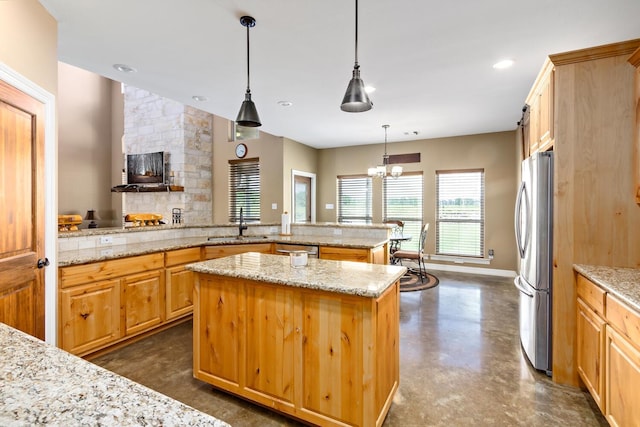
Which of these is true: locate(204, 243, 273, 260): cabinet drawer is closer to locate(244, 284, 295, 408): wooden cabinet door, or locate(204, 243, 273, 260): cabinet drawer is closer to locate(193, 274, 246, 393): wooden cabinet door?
locate(193, 274, 246, 393): wooden cabinet door

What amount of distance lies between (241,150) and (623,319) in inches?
238

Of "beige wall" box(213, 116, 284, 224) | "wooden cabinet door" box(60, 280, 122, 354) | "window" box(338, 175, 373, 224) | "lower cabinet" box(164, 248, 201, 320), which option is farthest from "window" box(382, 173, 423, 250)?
"wooden cabinet door" box(60, 280, 122, 354)

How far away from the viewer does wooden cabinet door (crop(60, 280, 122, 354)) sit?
2.37 metres

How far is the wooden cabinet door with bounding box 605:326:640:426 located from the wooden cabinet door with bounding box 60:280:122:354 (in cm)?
354

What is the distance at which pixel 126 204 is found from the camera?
6.91 m

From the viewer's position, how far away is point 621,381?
5.14 feet

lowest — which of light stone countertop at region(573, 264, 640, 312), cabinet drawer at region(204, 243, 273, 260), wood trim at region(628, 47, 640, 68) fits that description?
cabinet drawer at region(204, 243, 273, 260)

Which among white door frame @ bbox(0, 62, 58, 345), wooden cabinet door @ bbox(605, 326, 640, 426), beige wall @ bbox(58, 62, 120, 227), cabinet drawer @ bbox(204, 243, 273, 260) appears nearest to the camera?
wooden cabinet door @ bbox(605, 326, 640, 426)

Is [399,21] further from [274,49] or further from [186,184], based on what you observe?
[186,184]

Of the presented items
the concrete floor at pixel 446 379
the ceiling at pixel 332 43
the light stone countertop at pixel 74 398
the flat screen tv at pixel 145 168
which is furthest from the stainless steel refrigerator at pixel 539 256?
the flat screen tv at pixel 145 168

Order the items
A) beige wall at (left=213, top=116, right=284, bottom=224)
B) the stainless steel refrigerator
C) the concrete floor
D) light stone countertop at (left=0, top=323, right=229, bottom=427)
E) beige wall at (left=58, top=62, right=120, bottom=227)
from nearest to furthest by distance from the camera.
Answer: light stone countertop at (left=0, top=323, right=229, bottom=427) → the concrete floor → the stainless steel refrigerator → beige wall at (left=213, top=116, right=284, bottom=224) → beige wall at (left=58, top=62, right=120, bottom=227)

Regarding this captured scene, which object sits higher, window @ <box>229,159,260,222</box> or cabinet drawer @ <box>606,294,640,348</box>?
window @ <box>229,159,260,222</box>

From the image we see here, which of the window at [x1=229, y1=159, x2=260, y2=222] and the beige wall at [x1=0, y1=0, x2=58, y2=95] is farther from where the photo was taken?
the window at [x1=229, y1=159, x2=260, y2=222]

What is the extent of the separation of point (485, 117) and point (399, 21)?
10.3 ft
